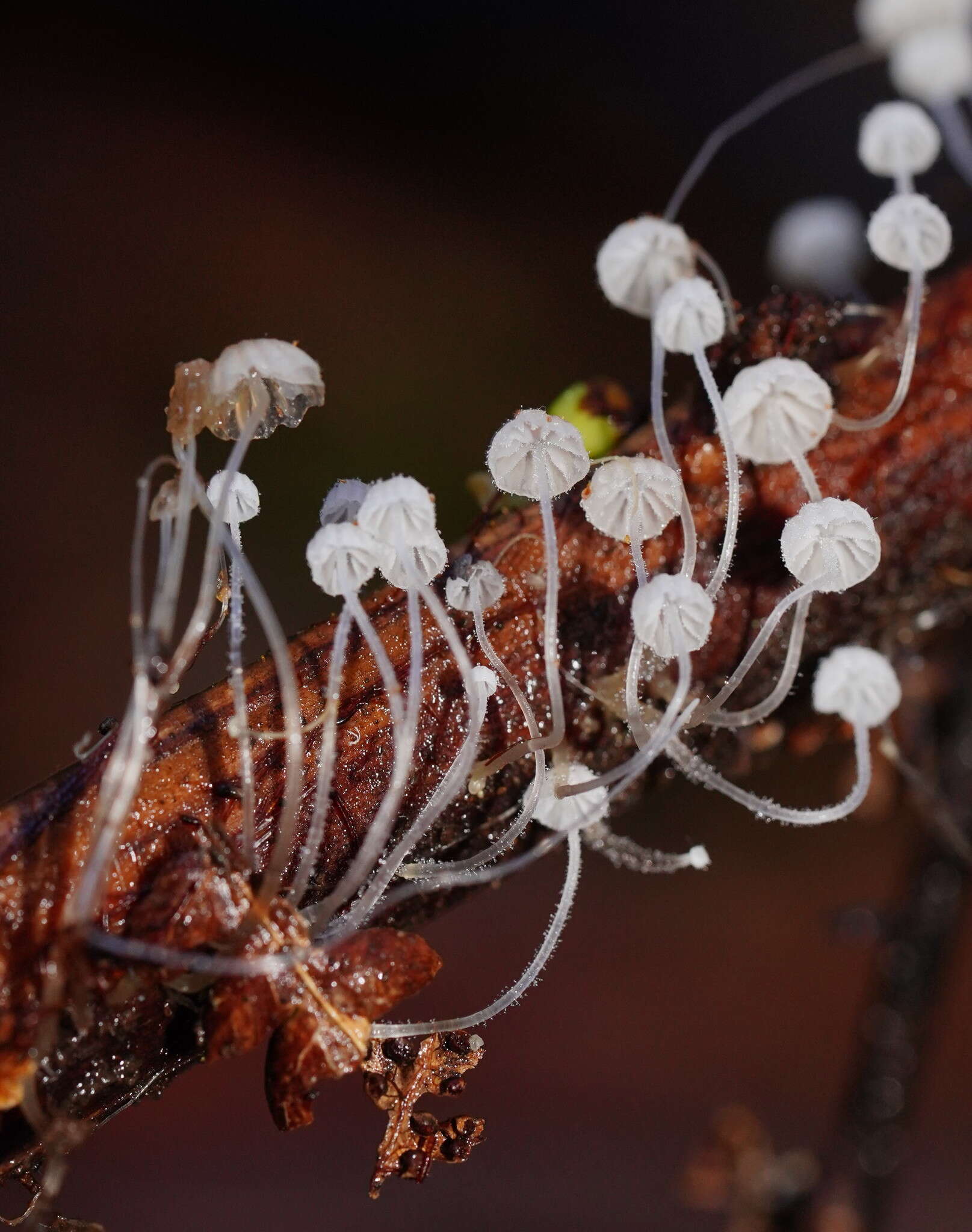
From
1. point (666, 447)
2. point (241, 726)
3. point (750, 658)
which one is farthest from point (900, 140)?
point (241, 726)

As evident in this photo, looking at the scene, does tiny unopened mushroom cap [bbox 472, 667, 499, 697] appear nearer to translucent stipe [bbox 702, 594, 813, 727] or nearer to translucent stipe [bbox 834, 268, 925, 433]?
translucent stipe [bbox 702, 594, 813, 727]

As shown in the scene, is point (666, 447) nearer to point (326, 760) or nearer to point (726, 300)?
point (726, 300)

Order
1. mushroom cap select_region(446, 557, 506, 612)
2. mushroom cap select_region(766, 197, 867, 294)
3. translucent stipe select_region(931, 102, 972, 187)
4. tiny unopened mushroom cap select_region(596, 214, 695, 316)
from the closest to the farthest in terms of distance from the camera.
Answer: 1. mushroom cap select_region(446, 557, 506, 612)
2. tiny unopened mushroom cap select_region(596, 214, 695, 316)
3. translucent stipe select_region(931, 102, 972, 187)
4. mushroom cap select_region(766, 197, 867, 294)

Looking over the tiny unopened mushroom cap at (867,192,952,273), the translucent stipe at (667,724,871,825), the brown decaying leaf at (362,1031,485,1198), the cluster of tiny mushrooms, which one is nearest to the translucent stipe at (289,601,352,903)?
the cluster of tiny mushrooms

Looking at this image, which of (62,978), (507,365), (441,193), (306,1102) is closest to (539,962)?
(306,1102)

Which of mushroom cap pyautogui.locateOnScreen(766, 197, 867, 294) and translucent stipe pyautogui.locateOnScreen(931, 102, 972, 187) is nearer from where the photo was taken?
translucent stipe pyautogui.locateOnScreen(931, 102, 972, 187)

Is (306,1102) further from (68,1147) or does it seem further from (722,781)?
(722,781)

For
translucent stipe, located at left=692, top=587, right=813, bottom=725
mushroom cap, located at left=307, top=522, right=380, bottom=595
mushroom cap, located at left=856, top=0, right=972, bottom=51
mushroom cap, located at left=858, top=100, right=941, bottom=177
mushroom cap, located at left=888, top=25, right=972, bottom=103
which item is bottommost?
translucent stipe, located at left=692, top=587, right=813, bottom=725

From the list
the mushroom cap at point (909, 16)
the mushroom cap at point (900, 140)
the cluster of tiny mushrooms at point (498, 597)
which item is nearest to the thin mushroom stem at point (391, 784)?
the cluster of tiny mushrooms at point (498, 597)
